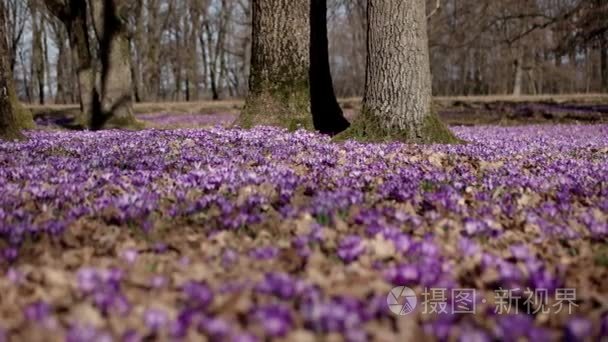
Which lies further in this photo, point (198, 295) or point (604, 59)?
point (604, 59)

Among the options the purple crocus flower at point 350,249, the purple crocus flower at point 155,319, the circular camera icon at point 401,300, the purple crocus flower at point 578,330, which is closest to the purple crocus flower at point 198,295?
the purple crocus flower at point 155,319

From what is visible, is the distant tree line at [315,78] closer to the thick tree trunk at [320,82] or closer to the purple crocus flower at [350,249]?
the thick tree trunk at [320,82]

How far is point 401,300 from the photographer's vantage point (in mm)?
2383

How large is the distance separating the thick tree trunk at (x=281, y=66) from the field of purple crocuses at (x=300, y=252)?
498cm

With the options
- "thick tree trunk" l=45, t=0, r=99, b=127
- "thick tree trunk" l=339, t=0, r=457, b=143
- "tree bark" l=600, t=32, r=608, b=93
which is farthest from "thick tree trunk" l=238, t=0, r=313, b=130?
"tree bark" l=600, t=32, r=608, b=93

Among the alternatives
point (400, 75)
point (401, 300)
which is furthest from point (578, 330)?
point (400, 75)

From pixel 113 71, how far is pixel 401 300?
1659cm

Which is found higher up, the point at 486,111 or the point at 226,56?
the point at 226,56

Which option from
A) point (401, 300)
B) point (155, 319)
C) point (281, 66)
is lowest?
point (401, 300)

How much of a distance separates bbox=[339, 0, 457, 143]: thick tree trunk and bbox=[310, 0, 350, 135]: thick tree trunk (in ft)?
8.70

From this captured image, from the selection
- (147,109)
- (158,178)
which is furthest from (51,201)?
(147,109)

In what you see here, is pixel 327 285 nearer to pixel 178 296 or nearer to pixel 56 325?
pixel 178 296

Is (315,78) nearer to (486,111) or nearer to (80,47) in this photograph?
(80,47)

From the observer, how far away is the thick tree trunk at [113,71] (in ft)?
54.6
